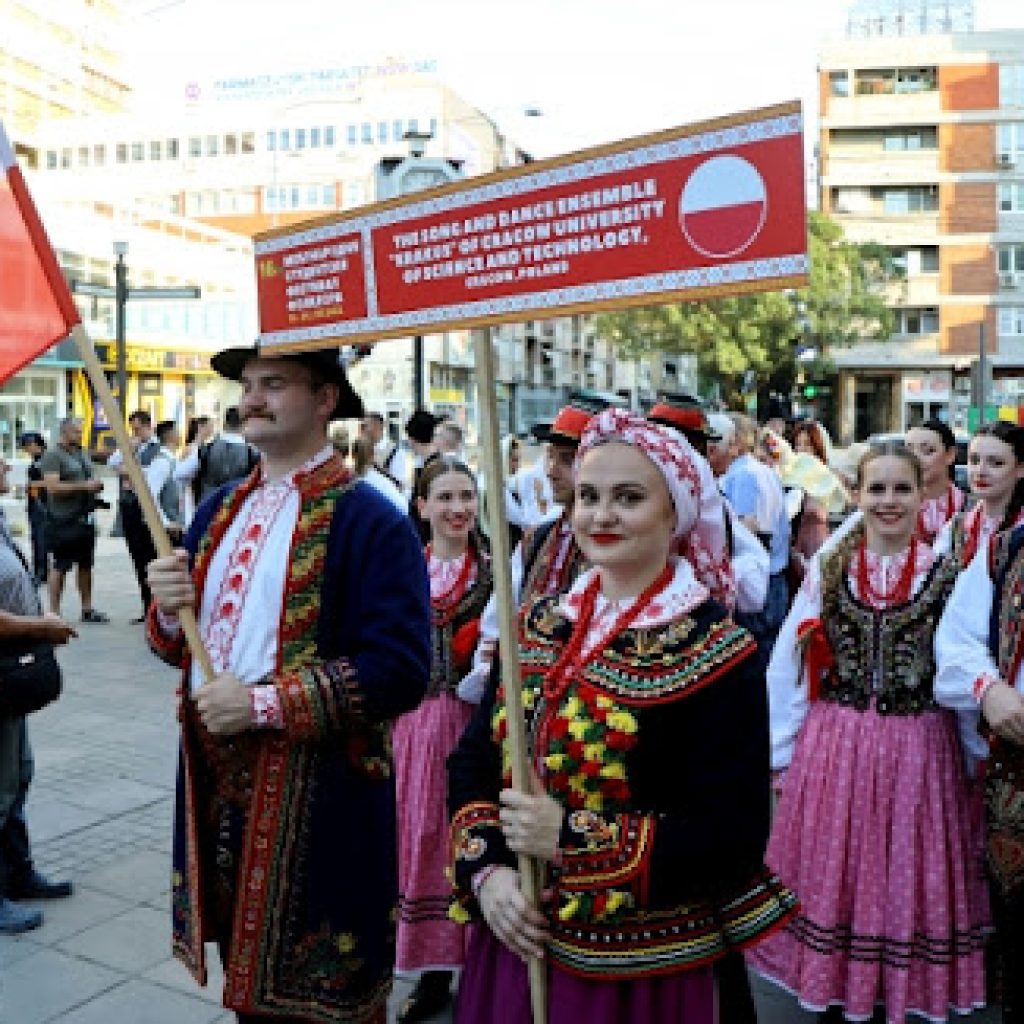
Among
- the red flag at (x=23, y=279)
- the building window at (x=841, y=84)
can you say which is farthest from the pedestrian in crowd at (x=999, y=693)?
the building window at (x=841, y=84)

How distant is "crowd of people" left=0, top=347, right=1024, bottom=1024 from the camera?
2131 mm

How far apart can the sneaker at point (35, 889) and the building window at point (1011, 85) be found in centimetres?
5255

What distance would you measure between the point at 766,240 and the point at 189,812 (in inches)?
70.6

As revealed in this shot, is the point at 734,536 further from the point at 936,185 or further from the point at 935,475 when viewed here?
the point at 936,185

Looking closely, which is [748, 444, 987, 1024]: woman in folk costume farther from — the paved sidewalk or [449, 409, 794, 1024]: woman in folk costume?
[449, 409, 794, 1024]: woman in folk costume

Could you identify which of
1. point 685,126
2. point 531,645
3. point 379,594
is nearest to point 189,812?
point 379,594

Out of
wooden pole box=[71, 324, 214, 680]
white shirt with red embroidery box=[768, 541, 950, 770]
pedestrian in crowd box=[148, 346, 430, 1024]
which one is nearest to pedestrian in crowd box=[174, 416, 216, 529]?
white shirt with red embroidery box=[768, 541, 950, 770]

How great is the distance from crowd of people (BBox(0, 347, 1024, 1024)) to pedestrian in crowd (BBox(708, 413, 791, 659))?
2.68 meters

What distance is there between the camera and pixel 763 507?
710 cm

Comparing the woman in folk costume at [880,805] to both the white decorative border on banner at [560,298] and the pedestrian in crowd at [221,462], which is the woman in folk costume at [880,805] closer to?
Answer: the white decorative border on banner at [560,298]

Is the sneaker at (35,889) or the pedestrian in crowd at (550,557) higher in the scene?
the pedestrian in crowd at (550,557)

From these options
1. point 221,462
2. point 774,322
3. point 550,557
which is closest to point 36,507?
point 221,462

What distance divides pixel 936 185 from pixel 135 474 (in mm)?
51914

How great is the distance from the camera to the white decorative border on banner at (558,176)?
6.03 feet
